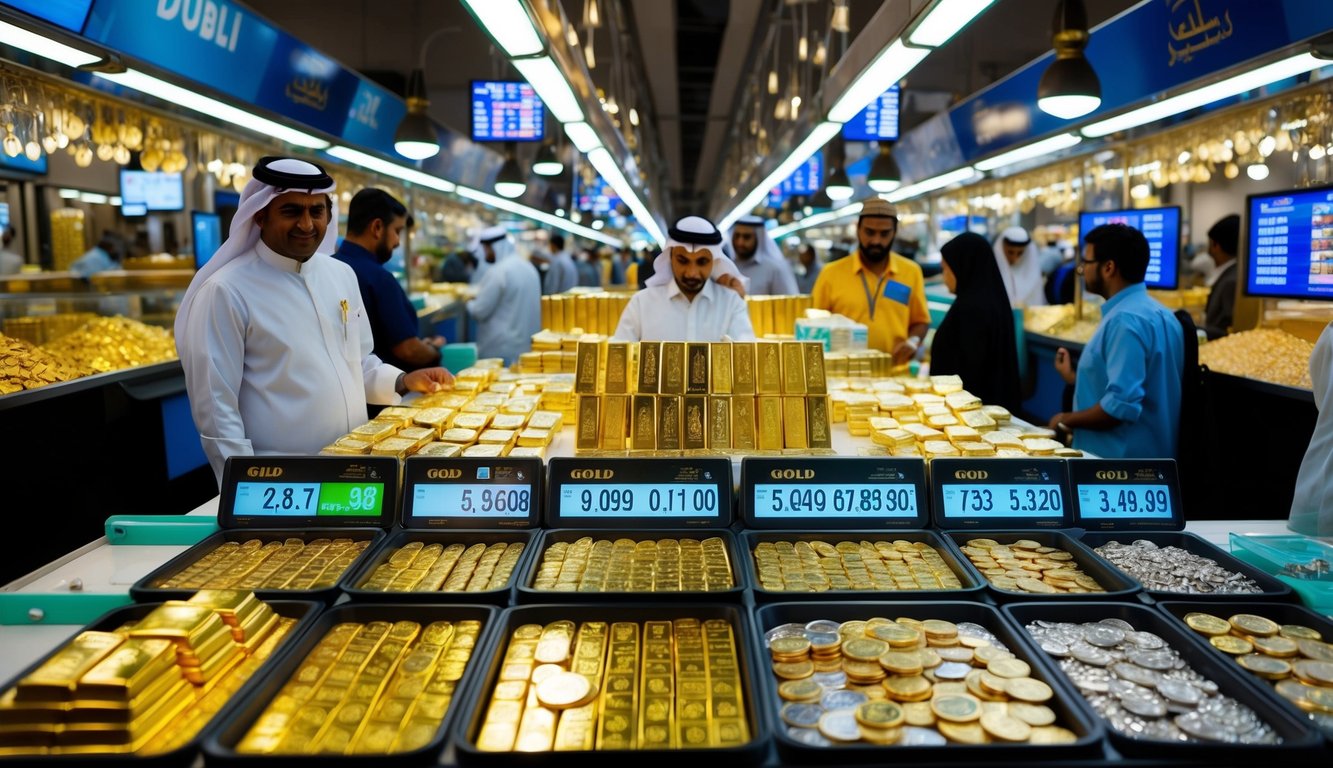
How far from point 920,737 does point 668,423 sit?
1.67 metres

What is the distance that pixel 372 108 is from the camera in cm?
906

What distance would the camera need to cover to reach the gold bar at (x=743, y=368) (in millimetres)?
3125

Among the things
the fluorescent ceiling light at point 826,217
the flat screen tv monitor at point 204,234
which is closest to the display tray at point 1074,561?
the flat screen tv monitor at point 204,234

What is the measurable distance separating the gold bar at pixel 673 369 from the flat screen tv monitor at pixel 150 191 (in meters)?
11.5

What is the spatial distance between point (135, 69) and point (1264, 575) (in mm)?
5431

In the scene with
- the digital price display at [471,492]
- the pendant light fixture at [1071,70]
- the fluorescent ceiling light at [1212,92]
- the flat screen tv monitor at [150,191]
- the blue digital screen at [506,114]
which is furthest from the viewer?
the flat screen tv monitor at [150,191]

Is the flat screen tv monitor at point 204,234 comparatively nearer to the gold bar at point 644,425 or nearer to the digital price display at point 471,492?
the gold bar at point 644,425

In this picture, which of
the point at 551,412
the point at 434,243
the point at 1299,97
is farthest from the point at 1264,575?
the point at 434,243

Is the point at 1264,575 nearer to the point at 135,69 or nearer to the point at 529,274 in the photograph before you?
the point at 135,69

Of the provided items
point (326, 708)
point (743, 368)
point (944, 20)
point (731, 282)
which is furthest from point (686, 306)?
point (326, 708)

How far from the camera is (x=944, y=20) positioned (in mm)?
3365

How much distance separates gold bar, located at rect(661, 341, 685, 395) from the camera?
308 cm

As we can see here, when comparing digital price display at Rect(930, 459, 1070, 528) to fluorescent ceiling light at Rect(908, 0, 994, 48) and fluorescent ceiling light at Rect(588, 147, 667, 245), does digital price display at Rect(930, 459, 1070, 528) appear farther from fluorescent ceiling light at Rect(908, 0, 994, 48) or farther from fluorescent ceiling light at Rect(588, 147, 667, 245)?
fluorescent ceiling light at Rect(588, 147, 667, 245)

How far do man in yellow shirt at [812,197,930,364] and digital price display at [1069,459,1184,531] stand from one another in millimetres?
3833
